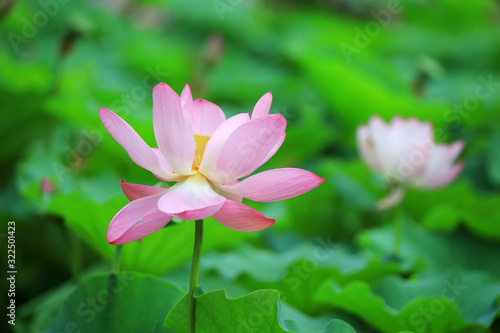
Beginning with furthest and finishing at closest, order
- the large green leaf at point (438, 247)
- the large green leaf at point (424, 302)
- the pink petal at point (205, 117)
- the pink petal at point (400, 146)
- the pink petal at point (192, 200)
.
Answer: the large green leaf at point (438, 247)
the pink petal at point (400, 146)
the large green leaf at point (424, 302)
the pink petal at point (205, 117)
the pink petal at point (192, 200)

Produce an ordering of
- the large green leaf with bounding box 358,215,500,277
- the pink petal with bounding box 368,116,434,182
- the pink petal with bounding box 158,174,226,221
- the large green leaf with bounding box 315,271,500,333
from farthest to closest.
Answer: the large green leaf with bounding box 358,215,500,277, the pink petal with bounding box 368,116,434,182, the large green leaf with bounding box 315,271,500,333, the pink petal with bounding box 158,174,226,221

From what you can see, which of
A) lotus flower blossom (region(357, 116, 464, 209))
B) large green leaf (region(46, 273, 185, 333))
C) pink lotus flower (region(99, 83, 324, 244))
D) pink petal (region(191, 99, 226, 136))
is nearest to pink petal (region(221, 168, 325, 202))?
pink lotus flower (region(99, 83, 324, 244))

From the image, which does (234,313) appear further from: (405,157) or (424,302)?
(405,157)

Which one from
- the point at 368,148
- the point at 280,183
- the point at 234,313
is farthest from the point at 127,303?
the point at 368,148

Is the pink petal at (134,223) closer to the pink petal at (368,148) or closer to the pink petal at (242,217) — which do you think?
the pink petal at (242,217)

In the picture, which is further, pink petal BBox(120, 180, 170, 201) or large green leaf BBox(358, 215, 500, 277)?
large green leaf BBox(358, 215, 500, 277)

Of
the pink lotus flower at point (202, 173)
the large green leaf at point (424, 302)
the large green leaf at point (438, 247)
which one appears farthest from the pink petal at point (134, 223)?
the large green leaf at point (438, 247)

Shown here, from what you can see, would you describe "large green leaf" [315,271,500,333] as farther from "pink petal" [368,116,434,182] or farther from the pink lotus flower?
the pink lotus flower

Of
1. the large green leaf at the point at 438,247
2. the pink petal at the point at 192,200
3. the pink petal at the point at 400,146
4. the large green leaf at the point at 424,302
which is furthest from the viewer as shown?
the large green leaf at the point at 438,247
